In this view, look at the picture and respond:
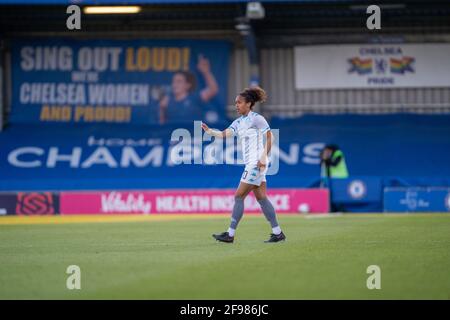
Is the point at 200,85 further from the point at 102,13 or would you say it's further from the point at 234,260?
the point at 234,260

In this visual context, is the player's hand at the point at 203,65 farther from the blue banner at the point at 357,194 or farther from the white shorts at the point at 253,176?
the white shorts at the point at 253,176

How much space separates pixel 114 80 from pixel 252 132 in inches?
794

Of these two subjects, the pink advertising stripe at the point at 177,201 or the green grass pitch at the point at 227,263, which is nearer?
the green grass pitch at the point at 227,263

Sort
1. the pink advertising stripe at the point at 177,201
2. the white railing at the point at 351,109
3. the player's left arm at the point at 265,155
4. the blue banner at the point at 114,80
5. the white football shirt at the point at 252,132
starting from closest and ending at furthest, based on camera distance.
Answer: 1. the player's left arm at the point at 265,155
2. the white football shirt at the point at 252,132
3. the pink advertising stripe at the point at 177,201
4. the white railing at the point at 351,109
5. the blue banner at the point at 114,80

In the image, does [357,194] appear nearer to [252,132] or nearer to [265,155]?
[252,132]

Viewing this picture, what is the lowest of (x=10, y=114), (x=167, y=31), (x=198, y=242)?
(x=198, y=242)

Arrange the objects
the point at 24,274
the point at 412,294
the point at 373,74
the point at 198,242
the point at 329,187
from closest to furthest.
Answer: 1. the point at 412,294
2. the point at 24,274
3. the point at 198,242
4. the point at 329,187
5. the point at 373,74

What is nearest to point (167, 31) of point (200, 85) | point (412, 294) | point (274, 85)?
point (200, 85)

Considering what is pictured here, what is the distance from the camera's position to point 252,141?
44.6 feet

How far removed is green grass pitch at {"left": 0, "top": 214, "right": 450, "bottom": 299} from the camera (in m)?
9.04

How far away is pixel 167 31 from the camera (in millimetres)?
33594

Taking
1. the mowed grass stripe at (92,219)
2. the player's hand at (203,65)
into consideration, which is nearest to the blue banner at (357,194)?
the mowed grass stripe at (92,219)

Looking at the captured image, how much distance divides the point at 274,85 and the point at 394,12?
5.30 metres

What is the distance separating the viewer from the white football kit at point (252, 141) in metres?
13.4
